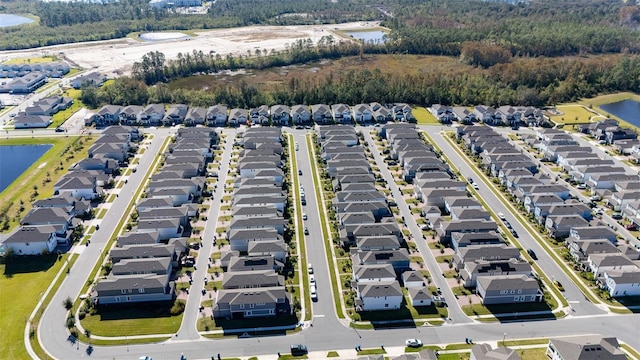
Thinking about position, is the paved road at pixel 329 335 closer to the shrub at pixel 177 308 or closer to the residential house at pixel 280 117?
the shrub at pixel 177 308

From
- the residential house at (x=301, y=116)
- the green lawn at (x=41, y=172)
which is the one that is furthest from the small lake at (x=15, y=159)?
the residential house at (x=301, y=116)

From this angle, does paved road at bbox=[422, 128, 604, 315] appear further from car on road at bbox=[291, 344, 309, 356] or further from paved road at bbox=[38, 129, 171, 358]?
paved road at bbox=[38, 129, 171, 358]

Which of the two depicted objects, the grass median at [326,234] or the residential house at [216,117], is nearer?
the grass median at [326,234]

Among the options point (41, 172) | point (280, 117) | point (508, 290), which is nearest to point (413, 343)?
point (508, 290)

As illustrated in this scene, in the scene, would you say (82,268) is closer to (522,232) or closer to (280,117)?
(280,117)

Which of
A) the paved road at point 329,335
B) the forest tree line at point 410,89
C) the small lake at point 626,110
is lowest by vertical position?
the paved road at point 329,335

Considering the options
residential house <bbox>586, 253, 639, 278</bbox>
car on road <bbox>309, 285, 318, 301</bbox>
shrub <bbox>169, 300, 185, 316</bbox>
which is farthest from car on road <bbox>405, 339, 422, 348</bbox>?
residential house <bbox>586, 253, 639, 278</bbox>

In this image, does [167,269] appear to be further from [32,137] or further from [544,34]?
[544,34]
